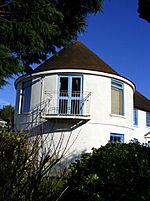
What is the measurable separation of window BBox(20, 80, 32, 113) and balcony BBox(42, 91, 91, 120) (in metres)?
1.81

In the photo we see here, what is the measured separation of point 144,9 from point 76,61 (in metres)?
12.9

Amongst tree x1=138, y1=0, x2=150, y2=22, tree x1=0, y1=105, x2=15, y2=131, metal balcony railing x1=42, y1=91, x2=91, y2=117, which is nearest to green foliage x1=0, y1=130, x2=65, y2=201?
tree x1=0, y1=105, x2=15, y2=131

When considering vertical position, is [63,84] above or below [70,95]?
above

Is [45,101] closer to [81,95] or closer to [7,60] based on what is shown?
[81,95]

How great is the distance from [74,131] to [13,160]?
15.1 m

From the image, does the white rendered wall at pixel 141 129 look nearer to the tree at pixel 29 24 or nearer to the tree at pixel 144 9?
the tree at pixel 29 24

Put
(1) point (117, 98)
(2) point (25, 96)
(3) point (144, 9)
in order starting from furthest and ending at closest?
(2) point (25, 96) < (1) point (117, 98) < (3) point (144, 9)

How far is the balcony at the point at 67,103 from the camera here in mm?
18359

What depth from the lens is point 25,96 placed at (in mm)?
20516

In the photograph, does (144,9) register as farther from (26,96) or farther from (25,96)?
(25,96)

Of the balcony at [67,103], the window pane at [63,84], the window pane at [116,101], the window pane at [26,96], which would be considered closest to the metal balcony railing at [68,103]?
the balcony at [67,103]

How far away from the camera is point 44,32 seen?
8602 mm

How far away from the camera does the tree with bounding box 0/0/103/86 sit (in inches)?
320

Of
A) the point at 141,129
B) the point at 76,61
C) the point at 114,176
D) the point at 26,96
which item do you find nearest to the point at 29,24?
the point at 114,176
